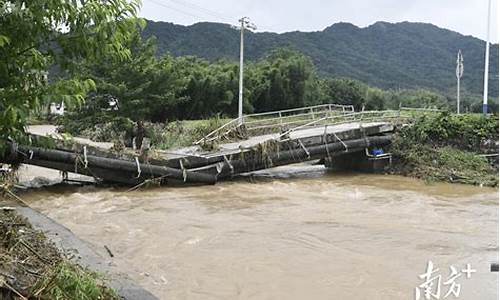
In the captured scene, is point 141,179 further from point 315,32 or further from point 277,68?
point 315,32

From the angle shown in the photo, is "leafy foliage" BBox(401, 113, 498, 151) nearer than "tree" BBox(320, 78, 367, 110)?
Yes

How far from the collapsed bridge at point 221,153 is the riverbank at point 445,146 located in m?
0.89

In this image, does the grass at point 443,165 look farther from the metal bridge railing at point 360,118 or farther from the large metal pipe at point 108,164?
the large metal pipe at point 108,164

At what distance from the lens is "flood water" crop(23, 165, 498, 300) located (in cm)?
666

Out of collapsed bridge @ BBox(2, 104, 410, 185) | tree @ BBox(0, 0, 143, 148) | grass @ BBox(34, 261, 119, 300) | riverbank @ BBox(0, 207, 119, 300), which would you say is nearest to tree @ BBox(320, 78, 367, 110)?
collapsed bridge @ BBox(2, 104, 410, 185)

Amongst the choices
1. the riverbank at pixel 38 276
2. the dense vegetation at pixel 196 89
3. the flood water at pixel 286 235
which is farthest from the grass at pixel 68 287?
the flood water at pixel 286 235

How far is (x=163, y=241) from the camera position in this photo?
351 inches

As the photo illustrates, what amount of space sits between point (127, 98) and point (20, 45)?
20.0 m

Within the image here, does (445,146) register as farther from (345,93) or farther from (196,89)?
(345,93)

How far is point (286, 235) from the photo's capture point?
949 centimetres

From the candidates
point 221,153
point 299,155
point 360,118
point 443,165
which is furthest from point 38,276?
point 360,118

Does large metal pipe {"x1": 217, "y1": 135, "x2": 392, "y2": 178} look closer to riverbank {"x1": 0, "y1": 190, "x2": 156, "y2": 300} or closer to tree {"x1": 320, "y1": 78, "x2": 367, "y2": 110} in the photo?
riverbank {"x1": 0, "y1": 190, "x2": 156, "y2": 300}

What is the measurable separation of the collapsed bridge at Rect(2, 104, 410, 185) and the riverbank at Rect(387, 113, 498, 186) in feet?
2.91

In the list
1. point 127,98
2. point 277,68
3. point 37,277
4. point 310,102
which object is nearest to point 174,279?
point 37,277
